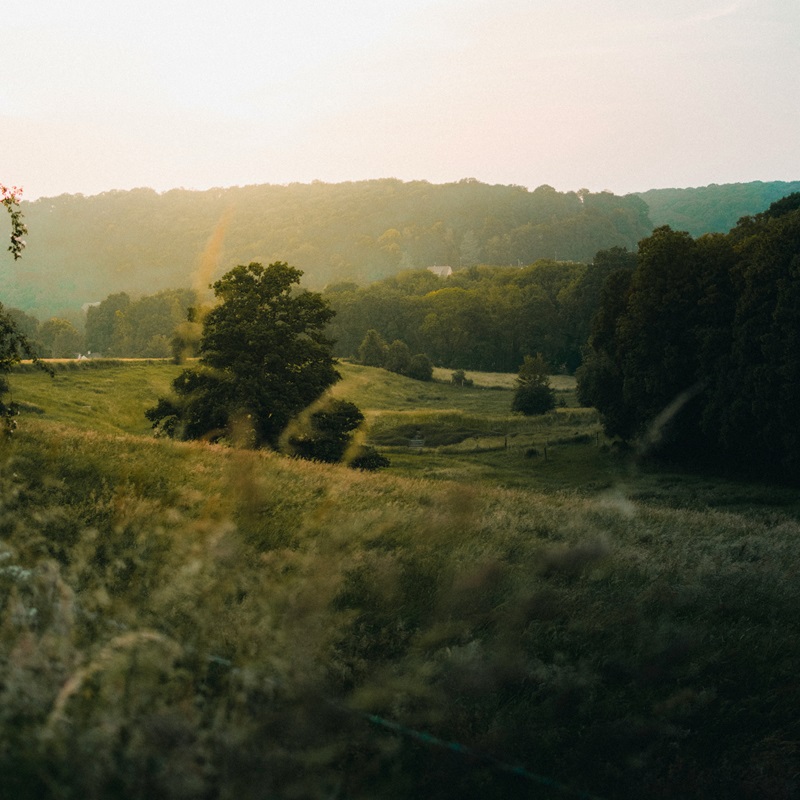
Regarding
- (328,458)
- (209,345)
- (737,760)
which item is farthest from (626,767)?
(209,345)

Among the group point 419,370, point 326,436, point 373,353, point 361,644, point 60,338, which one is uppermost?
point 60,338

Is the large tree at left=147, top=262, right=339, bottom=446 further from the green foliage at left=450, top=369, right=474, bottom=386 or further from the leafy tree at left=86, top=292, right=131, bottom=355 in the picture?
the leafy tree at left=86, top=292, right=131, bottom=355

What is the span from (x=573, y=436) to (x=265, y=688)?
5406 centimetres

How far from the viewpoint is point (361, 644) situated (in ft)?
24.1

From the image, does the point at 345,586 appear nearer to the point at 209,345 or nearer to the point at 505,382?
the point at 209,345

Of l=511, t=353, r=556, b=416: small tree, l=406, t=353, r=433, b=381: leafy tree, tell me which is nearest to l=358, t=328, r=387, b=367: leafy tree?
l=406, t=353, r=433, b=381: leafy tree

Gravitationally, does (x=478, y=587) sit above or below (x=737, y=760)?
above

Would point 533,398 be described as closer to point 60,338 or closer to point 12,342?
point 12,342

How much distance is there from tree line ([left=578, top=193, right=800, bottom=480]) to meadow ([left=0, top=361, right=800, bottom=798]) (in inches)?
1083

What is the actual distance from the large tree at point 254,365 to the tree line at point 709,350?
20173 mm

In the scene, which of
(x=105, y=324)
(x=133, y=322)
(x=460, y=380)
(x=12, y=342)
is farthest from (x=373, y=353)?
(x=12, y=342)

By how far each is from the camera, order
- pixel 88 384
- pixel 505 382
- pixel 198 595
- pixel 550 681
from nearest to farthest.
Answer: pixel 550 681, pixel 198 595, pixel 88 384, pixel 505 382

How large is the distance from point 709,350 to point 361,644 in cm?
3943

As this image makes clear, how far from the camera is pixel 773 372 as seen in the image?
36.9 meters
